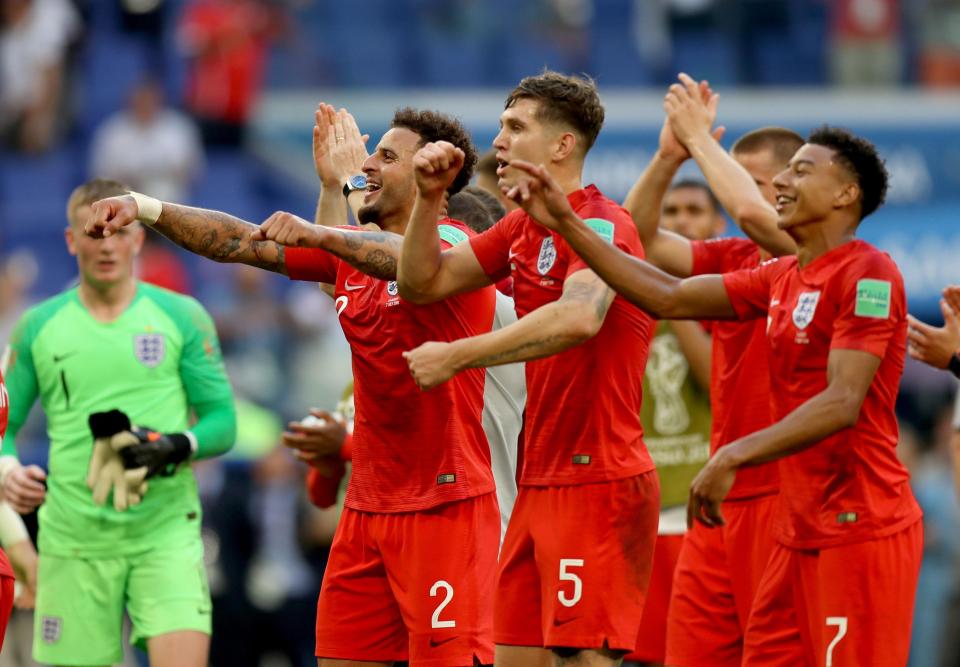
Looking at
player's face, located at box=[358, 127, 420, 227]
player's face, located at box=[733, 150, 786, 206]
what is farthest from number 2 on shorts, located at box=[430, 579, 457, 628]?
player's face, located at box=[733, 150, 786, 206]

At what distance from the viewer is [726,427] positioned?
25.3 feet

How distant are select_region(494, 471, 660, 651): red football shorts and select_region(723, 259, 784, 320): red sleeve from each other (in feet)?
2.70

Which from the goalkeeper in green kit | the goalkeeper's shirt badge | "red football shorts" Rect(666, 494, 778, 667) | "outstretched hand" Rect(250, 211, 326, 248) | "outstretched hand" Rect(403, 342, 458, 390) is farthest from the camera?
the goalkeeper's shirt badge

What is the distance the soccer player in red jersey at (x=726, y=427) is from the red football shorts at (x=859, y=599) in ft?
2.67

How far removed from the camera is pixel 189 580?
8422 mm

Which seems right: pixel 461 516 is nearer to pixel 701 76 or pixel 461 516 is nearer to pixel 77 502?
pixel 77 502

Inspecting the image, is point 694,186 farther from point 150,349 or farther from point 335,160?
point 150,349

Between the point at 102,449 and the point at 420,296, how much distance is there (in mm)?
2404

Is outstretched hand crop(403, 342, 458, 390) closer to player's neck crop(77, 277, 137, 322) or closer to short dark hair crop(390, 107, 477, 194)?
short dark hair crop(390, 107, 477, 194)

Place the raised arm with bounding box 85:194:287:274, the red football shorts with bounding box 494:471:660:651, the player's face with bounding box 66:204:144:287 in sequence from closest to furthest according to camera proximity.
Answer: the red football shorts with bounding box 494:471:660:651 < the raised arm with bounding box 85:194:287:274 < the player's face with bounding box 66:204:144:287

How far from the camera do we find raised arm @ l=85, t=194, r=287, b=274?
682 cm

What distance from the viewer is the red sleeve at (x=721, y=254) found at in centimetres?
A: 808

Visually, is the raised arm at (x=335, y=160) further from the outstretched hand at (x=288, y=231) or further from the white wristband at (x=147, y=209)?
the outstretched hand at (x=288, y=231)

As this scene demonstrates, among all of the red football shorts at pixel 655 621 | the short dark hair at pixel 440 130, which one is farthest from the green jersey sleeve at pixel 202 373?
the red football shorts at pixel 655 621
